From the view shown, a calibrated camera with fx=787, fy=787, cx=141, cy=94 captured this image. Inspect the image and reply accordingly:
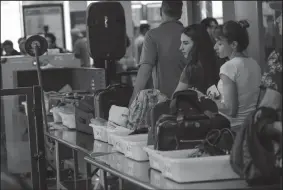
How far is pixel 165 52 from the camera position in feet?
17.5

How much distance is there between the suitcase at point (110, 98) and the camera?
489 cm

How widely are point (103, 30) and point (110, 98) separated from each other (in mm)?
1510

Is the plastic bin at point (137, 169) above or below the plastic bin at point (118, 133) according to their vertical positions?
below

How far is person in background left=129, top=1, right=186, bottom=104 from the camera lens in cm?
533

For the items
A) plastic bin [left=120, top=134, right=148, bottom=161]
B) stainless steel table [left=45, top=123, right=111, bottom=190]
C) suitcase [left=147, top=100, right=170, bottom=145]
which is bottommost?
stainless steel table [left=45, top=123, right=111, bottom=190]

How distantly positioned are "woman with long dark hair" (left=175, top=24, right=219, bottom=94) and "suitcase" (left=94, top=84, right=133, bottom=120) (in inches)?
25.0

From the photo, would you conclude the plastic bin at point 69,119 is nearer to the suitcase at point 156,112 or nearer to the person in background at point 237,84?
the person in background at point 237,84

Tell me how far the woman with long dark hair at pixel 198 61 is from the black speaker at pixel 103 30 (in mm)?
1828

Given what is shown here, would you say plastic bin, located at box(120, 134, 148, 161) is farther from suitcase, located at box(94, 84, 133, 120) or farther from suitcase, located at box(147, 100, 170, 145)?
suitcase, located at box(94, 84, 133, 120)

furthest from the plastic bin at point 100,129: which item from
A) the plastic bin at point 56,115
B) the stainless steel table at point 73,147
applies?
the plastic bin at point 56,115

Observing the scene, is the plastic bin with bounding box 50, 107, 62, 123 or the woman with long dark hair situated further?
the plastic bin with bounding box 50, 107, 62, 123

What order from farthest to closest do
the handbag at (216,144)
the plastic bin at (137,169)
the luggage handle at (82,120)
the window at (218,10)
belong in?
the window at (218,10), the luggage handle at (82,120), the plastic bin at (137,169), the handbag at (216,144)

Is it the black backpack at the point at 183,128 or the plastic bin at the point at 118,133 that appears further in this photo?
the plastic bin at the point at 118,133

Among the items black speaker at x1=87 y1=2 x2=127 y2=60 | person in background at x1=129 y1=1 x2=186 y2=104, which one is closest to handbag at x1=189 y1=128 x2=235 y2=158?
person in background at x1=129 y1=1 x2=186 y2=104
